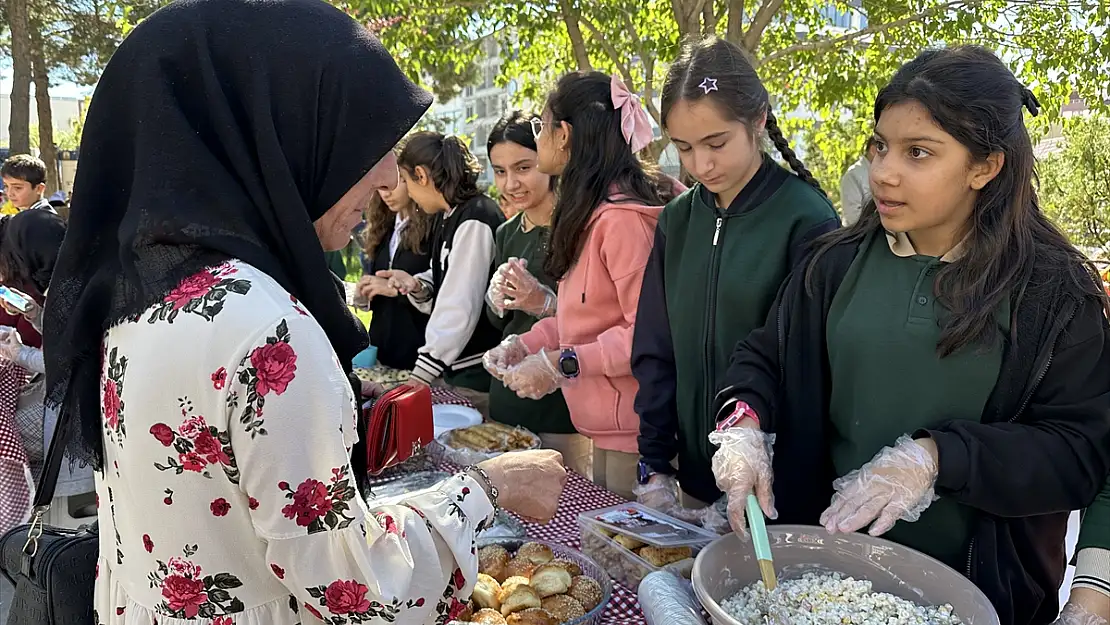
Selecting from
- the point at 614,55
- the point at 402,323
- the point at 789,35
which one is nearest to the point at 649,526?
the point at 402,323

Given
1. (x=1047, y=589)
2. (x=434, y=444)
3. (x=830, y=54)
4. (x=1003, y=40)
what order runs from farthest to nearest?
(x=830, y=54) < (x=1003, y=40) < (x=434, y=444) < (x=1047, y=589)

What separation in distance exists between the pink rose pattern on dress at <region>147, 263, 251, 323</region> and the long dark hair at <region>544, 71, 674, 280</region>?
55.8 inches

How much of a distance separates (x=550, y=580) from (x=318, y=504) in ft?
2.27

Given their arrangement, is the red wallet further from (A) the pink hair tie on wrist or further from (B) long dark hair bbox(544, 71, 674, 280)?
(A) the pink hair tie on wrist

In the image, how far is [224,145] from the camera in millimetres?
917

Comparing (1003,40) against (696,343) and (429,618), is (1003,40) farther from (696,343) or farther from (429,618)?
(429,618)

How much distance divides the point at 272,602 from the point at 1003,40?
266 inches

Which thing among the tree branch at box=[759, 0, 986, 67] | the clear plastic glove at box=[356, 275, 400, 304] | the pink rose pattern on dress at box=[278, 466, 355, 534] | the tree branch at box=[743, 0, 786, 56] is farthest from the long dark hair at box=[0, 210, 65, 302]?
the tree branch at box=[759, 0, 986, 67]

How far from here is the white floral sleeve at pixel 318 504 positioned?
2.83 feet

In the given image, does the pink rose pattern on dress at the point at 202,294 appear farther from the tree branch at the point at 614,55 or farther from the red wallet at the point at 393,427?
the tree branch at the point at 614,55

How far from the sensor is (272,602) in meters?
0.99

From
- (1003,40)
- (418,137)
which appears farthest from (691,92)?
(1003,40)

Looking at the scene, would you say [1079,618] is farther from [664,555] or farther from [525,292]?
[525,292]

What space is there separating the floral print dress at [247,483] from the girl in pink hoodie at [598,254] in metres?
1.18
